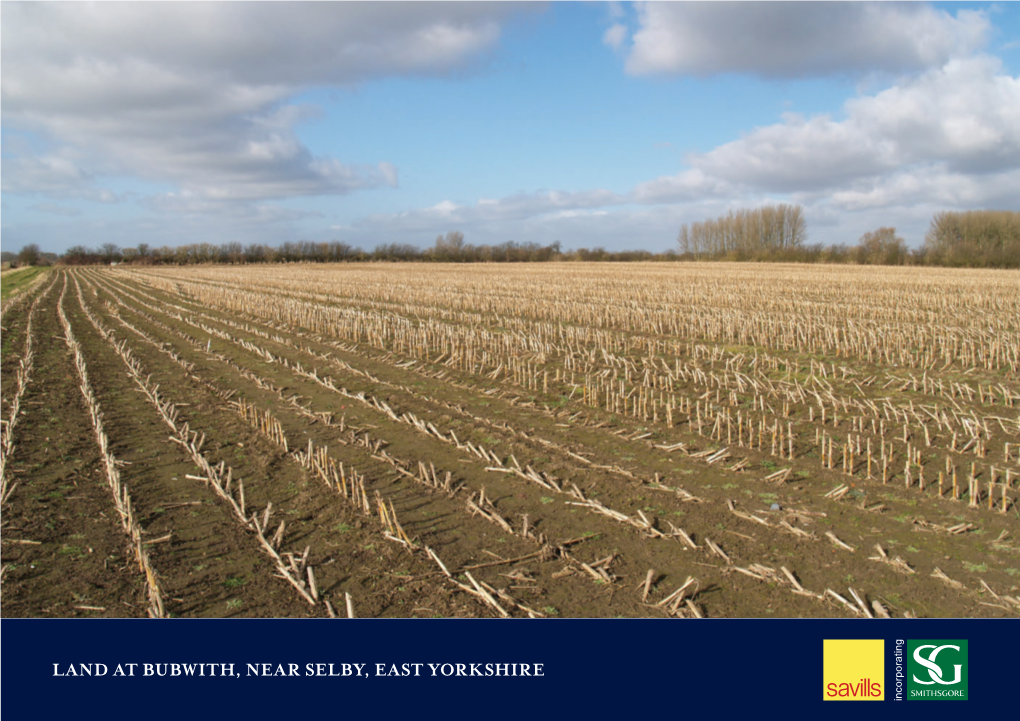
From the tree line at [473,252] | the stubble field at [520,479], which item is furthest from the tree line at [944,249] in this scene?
the stubble field at [520,479]

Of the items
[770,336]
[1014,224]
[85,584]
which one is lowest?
[85,584]

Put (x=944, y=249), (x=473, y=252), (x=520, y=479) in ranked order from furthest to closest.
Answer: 1. (x=473, y=252)
2. (x=944, y=249)
3. (x=520, y=479)

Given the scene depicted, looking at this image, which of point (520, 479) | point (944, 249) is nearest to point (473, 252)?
point (944, 249)

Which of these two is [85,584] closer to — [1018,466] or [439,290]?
[1018,466]

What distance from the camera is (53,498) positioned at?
275 inches

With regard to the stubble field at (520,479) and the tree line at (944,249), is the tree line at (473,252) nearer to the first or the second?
the tree line at (944,249)

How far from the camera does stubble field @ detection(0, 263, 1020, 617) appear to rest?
17.0ft

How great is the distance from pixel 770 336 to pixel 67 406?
15232 mm

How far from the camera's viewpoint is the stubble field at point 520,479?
518 cm

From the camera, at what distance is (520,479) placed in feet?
24.6

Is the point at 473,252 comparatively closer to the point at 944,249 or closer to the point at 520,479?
the point at 944,249

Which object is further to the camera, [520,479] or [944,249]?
[944,249]

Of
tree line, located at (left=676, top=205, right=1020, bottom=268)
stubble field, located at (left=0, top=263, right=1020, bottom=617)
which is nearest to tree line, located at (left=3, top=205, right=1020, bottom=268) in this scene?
tree line, located at (left=676, top=205, right=1020, bottom=268)

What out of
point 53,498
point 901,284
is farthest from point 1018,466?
point 901,284
